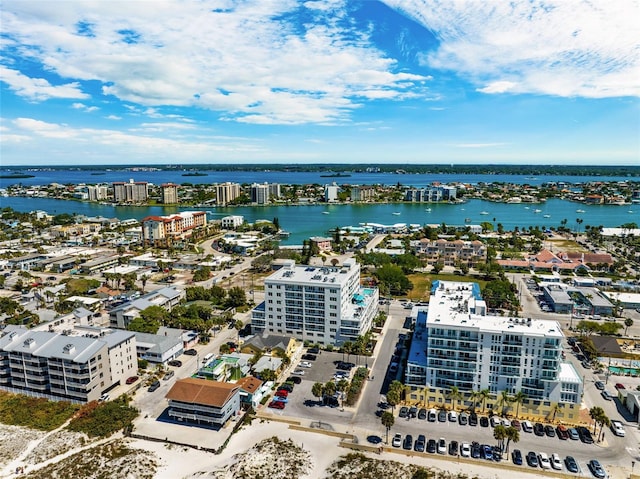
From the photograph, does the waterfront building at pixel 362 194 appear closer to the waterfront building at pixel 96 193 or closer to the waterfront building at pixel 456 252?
Answer: the waterfront building at pixel 456 252

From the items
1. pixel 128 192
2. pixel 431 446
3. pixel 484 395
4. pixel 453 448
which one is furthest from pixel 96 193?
pixel 453 448

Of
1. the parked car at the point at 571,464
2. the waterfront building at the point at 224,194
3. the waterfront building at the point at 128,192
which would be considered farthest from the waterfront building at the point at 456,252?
the waterfront building at the point at 128,192

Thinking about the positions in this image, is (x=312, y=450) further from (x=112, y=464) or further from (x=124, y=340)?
(x=124, y=340)

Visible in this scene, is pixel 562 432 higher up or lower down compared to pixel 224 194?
lower down

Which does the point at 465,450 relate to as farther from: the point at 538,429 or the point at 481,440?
the point at 538,429

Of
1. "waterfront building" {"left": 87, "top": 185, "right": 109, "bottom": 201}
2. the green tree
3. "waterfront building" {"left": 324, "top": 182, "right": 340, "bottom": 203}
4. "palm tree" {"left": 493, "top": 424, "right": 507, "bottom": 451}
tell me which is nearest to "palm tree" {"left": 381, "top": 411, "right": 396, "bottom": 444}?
the green tree
